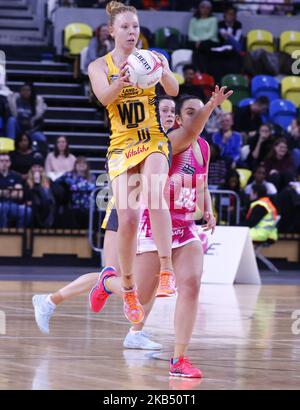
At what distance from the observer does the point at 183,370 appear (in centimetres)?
589

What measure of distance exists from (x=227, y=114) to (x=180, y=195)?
38.1 feet

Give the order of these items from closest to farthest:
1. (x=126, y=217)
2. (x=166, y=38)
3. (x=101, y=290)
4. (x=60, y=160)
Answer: (x=126, y=217)
(x=101, y=290)
(x=60, y=160)
(x=166, y=38)

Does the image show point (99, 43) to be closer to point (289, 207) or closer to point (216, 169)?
point (216, 169)

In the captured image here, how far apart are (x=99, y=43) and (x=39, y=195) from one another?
423 centimetres

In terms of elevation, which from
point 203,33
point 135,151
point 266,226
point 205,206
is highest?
point 203,33

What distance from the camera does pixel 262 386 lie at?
218 inches

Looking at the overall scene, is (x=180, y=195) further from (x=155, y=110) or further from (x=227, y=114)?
(x=227, y=114)

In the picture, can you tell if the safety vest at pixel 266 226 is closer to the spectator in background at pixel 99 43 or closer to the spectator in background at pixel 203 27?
the spectator in background at pixel 99 43

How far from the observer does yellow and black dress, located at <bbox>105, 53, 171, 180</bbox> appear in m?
6.31

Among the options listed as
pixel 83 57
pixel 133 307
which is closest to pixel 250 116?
pixel 83 57

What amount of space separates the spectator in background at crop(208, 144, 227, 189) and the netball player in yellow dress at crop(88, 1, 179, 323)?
10.3 m

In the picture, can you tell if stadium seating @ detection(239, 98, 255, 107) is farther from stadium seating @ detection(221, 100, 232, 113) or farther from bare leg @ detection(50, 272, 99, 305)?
A: bare leg @ detection(50, 272, 99, 305)

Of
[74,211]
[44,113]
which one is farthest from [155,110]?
[44,113]

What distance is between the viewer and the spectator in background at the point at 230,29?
20906 mm
